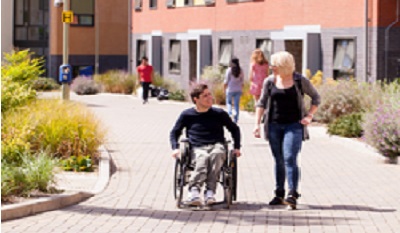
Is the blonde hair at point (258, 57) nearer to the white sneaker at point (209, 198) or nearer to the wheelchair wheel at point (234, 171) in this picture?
the wheelchair wheel at point (234, 171)

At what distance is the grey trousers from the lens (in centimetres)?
1168

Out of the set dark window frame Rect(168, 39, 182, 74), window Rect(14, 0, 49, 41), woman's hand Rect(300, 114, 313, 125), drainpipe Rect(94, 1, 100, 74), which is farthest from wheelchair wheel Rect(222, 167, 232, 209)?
drainpipe Rect(94, 1, 100, 74)

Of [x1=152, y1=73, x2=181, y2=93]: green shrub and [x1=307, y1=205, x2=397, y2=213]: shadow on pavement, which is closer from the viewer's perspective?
[x1=307, y1=205, x2=397, y2=213]: shadow on pavement

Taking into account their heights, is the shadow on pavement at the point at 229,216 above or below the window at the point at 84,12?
below

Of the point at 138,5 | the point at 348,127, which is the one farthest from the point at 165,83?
the point at 348,127

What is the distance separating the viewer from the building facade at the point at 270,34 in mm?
27938

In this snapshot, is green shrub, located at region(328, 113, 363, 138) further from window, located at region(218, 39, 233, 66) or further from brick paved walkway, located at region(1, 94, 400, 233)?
window, located at region(218, 39, 233, 66)

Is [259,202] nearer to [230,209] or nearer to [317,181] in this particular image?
[230,209]

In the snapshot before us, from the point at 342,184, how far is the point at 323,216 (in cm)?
319

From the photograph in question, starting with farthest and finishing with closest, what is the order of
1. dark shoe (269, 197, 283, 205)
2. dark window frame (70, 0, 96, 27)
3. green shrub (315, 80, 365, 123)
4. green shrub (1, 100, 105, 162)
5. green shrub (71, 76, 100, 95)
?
dark window frame (70, 0, 96, 27) < green shrub (71, 76, 100, 95) < green shrub (315, 80, 365, 123) < green shrub (1, 100, 105, 162) < dark shoe (269, 197, 283, 205)

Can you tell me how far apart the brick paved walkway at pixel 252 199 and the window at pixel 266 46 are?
13.6 meters

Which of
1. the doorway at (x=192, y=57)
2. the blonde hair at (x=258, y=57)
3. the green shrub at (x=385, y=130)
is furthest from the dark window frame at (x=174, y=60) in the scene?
the green shrub at (x=385, y=130)

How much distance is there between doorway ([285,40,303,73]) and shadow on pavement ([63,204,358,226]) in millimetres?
21941

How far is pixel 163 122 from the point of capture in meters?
26.9
